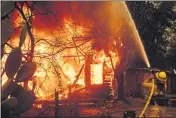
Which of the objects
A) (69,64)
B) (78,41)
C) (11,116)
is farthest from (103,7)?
(11,116)

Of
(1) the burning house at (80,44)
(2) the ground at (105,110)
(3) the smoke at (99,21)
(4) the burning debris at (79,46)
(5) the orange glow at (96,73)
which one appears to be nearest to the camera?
(2) the ground at (105,110)

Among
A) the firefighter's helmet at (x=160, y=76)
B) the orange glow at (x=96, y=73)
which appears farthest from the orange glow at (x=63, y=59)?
the firefighter's helmet at (x=160, y=76)

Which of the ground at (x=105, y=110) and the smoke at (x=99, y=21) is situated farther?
the smoke at (x=99, y=21)

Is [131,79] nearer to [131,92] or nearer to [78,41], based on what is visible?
[131,92]

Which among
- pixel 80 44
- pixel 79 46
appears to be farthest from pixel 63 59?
pixel 80 44

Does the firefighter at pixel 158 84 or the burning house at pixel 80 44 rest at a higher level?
the burning house at pixel 80 44

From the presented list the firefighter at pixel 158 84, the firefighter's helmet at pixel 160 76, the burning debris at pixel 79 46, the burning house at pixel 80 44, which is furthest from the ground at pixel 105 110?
the firefighter's helmet at pixel 160 76

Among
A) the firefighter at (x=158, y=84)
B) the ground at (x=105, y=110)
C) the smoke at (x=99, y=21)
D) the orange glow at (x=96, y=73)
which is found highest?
the smoke at (x=99, y=21)

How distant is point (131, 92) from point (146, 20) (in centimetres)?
451

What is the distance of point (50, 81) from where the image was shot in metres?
15.5

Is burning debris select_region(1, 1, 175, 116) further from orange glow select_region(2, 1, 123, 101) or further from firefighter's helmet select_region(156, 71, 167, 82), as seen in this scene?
firefighter's helmet select_region(156, 71, 167, 82)

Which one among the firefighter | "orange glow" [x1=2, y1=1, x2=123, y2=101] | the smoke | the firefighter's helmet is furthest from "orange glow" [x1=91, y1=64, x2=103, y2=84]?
the firefighter's helmet

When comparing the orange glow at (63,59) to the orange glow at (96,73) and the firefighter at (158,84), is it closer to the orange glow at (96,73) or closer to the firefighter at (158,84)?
the orange glow at (96,73)

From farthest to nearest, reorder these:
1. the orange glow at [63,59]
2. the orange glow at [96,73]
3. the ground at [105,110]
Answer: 1. the orange glow at [96,73]
2. the orange glow at [63,59]
3. the ground at [105,110]
